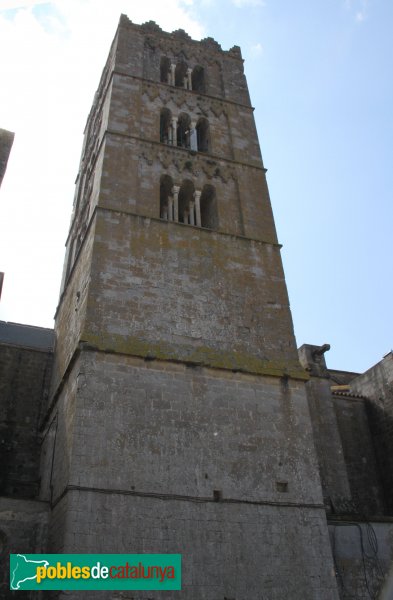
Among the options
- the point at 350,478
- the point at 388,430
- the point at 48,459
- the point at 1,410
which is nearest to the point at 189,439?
the point at 48,459

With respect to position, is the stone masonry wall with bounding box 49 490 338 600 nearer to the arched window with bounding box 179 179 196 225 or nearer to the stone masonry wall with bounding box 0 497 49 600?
the stone masonry wall with bounding box 0 497 49 600

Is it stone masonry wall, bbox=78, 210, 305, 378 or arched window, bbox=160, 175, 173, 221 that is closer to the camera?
stone masonry wall, bbox=78, 210, 305, 378

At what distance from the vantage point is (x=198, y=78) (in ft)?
67.6

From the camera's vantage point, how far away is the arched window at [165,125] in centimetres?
1731

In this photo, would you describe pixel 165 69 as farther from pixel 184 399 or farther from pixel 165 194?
pixel 184 399

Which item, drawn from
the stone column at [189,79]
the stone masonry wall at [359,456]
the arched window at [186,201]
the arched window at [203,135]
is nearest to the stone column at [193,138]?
the arched window at [203,135]

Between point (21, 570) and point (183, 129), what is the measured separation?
13602 millimetres

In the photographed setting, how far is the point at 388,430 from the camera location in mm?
17281

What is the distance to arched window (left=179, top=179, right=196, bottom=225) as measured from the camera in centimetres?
1518

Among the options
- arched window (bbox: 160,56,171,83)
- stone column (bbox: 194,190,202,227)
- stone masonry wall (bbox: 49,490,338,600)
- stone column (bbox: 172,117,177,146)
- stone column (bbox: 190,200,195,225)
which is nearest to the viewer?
stone masonry wall (bbox: 49,490,338,600)

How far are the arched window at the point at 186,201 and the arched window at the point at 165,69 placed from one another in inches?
226

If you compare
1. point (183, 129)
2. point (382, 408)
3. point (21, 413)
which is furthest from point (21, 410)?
point (382, 408)

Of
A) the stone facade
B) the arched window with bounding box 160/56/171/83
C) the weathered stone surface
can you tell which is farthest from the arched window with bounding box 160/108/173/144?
the weathered stone surface

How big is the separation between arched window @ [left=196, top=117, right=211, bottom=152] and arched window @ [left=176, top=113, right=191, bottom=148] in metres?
0.42
